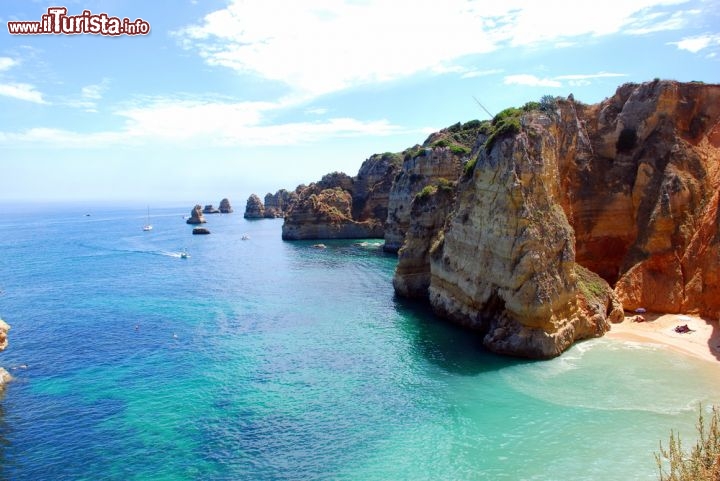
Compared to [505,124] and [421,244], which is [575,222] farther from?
[505,124]

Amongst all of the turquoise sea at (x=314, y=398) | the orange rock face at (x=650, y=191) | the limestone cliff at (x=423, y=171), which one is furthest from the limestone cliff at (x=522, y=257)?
the limestone cliff at (x=423, y=171)

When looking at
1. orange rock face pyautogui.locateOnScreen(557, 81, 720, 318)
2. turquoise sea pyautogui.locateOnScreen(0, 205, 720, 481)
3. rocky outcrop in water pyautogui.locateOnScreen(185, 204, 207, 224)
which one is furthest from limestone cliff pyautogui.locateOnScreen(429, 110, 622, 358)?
rocky outcrop in water pyautogui.locateOnScreen(185, 204, 207, 224)

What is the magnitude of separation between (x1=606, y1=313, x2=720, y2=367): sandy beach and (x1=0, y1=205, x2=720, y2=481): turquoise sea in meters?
1.84

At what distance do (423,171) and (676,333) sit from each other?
173ft

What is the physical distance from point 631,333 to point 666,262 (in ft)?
32.9

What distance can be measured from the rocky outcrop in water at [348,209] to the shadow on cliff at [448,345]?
7375 centimetres

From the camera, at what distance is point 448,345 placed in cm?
4347

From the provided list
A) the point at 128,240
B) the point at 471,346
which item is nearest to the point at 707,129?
the point at 471,346

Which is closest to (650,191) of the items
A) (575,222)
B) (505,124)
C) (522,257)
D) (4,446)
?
(575,222)

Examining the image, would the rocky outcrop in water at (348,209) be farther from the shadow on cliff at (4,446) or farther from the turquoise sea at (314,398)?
the shadow on cliff at (4,446)

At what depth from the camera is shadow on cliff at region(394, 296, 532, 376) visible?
126 feet

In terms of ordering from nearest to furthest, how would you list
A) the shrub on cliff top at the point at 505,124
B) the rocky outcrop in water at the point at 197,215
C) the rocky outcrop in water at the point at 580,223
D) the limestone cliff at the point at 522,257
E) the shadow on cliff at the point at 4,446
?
the shadow on cliff at the point at 4,446 < the limestone cliff at the point at 522,257 < the rocky outcrop in water at the point at 580,223 < the shrub on cliff top at the point at 505,124 < the rocky outcrop in water at the point at 197,215

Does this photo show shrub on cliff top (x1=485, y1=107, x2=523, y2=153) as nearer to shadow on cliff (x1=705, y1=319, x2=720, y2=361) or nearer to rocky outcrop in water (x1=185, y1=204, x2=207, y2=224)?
shadow on cliff (x1=705, y1=319, x2=720, y2=361)

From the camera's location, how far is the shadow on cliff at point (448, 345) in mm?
38513
